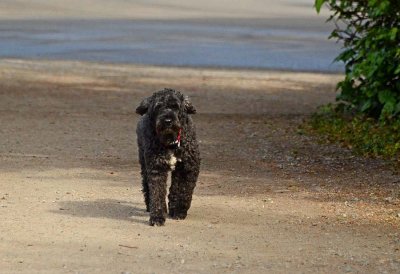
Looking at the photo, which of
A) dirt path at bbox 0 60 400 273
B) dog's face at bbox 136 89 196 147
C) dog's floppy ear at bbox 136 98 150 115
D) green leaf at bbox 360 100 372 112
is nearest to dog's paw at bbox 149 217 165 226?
dirt path at bbox 0 60 400 273

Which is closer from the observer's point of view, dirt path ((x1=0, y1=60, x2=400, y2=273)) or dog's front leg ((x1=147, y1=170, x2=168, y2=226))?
dirt path ((x1=0, y1=60, x2=400, y2=273))

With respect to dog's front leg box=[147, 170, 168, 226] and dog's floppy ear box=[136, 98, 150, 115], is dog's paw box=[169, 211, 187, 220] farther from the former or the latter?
dog's floppy ear box=[136, 98, 150, 115]

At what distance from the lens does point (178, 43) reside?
29547mm

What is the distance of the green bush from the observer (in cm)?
1697

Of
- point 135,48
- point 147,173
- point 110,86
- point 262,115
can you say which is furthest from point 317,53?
point 147,173

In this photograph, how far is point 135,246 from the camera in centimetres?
1004

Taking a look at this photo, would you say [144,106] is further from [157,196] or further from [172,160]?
[157,196]

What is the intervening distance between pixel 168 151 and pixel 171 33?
67.8 ft

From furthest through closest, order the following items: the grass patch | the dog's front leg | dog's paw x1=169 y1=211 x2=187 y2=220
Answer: the grass patch, dog's paw x1=169 y1=211 x2=187 y2=220, the dog's front leg

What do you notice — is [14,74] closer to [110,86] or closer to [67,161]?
[110,86]

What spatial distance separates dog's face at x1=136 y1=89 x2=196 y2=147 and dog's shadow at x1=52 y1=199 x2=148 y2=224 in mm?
759

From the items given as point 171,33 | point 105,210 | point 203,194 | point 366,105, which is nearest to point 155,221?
point 105,210

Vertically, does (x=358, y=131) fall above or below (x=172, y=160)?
below

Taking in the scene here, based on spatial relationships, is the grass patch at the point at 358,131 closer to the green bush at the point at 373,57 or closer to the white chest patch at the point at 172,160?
the green bush at the point at 373,57
